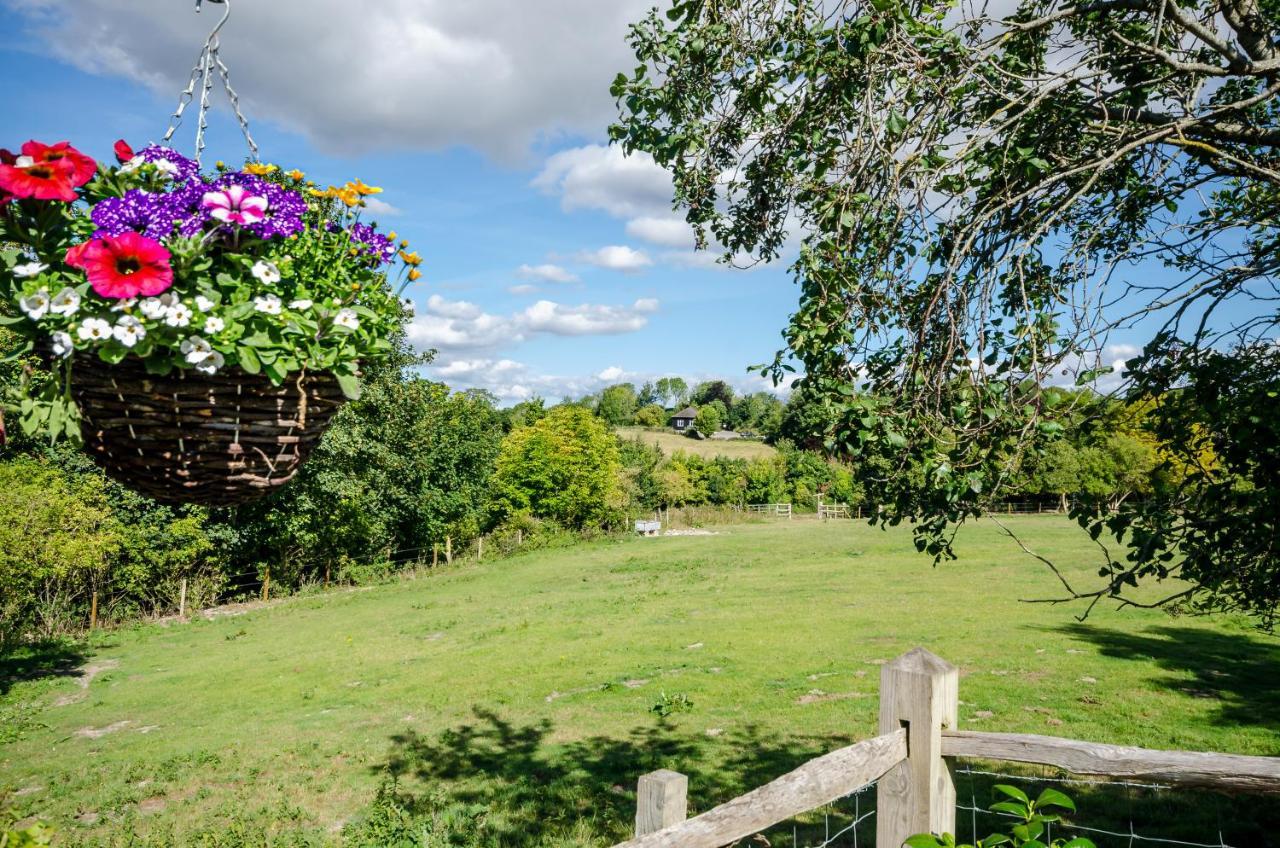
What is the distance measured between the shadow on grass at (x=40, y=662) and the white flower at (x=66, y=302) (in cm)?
1495

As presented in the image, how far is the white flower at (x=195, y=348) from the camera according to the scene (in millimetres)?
1694

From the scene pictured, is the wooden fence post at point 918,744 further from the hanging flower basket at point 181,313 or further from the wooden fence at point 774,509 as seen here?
the wooden fence at point 774,509

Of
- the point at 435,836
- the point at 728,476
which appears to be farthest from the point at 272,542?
the point at 728,476

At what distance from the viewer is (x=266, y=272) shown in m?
1.81

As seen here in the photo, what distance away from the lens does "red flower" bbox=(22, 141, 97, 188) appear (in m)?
1.65

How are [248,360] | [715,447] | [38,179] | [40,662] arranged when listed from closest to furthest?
[38,179]
[248,360]
[40,662]
[715,447]

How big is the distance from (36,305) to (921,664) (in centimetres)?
311

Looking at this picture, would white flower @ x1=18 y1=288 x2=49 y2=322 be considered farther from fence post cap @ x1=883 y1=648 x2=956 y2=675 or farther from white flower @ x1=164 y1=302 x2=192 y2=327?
fence post cap @ x1=883 y1=648 x2=956 y2=675

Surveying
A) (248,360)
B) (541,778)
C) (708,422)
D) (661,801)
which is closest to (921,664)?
(661,801)

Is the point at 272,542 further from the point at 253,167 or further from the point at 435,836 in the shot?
the point at 253,167

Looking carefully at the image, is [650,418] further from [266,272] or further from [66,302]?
[66,302]

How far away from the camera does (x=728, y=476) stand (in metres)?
49.2

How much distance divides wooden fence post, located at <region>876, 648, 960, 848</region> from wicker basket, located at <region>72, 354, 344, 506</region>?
2.39 meters

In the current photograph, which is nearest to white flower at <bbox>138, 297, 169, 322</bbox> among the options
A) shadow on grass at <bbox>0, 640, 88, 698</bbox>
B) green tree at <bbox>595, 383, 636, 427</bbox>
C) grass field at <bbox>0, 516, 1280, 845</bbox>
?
grass field at <bbox>0, 516, 1280, 845</bbox>
